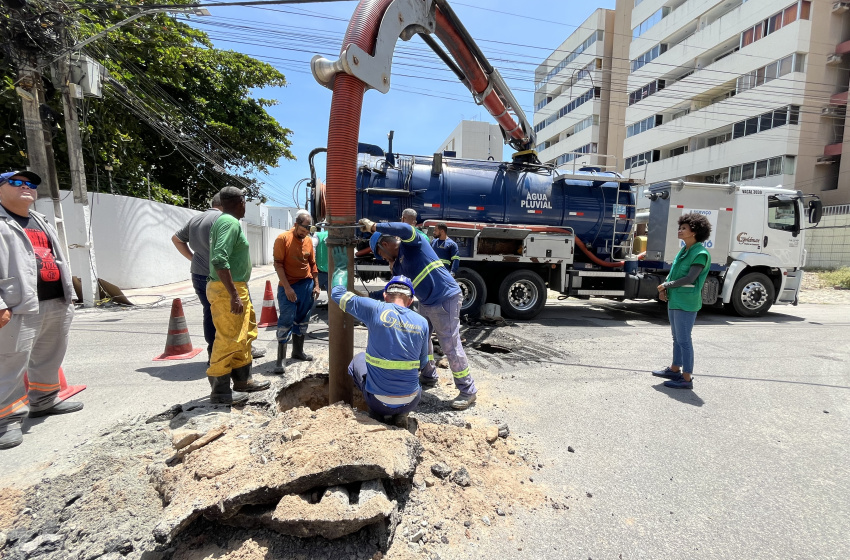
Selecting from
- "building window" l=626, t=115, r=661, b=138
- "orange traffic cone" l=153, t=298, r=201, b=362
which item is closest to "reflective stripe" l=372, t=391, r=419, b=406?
"orange traffic cone" l=153, t=298, r=201, b=362

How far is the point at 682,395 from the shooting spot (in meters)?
4.18

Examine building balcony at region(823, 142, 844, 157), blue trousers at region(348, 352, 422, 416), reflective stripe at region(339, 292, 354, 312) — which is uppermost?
building balcony at region(823, 142, 844, 157)

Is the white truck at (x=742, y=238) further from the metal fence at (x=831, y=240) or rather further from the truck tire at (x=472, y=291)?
the metal fence at (x=831, y=240)

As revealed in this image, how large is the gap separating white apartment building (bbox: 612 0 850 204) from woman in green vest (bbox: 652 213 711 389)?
18.3 m

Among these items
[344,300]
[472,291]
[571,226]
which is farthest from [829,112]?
[344,300]

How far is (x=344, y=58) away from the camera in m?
2.57

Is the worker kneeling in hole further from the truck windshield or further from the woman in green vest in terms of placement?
the truck windshield

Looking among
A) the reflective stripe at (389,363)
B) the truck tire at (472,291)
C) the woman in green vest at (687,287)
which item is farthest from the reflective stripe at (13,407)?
the truck tire at (472,291)

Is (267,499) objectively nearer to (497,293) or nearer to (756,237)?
(497,293)

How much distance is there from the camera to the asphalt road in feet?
7.16

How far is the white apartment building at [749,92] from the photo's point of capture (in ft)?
65.9

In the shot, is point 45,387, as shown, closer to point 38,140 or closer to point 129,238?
point 38,140

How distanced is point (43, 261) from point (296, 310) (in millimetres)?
2159

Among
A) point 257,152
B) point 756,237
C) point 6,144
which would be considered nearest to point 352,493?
point 756,237
